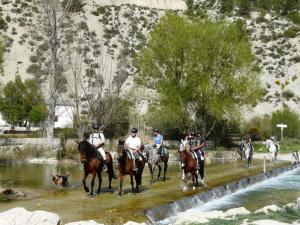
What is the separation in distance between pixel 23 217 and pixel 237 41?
3824 cm

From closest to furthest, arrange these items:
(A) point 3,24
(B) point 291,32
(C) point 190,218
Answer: (C) point 190,218 < (A) point 3,24 < (B) point 291,32

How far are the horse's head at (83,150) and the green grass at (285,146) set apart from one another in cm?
3517

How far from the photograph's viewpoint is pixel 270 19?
101 metres

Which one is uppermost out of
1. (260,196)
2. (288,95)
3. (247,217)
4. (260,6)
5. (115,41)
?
(260,6)

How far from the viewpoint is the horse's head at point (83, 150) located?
59.6 ft

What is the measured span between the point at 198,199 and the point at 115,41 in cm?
7473

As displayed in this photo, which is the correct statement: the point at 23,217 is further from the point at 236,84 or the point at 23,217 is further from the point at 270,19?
the point at 270,19

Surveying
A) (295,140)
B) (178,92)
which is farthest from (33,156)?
(295,140)

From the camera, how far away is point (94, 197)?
761 inches

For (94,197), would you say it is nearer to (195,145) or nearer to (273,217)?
(195,145)

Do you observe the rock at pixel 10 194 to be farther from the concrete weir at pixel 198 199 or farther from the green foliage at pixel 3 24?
the green foliage at pixel 3 24

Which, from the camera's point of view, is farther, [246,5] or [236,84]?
[246,5]

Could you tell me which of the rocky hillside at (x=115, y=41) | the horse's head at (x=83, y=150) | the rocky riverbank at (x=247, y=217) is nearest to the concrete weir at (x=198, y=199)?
the rocky riverbank at (x=247, y=217)

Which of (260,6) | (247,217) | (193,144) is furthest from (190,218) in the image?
(260,6)
